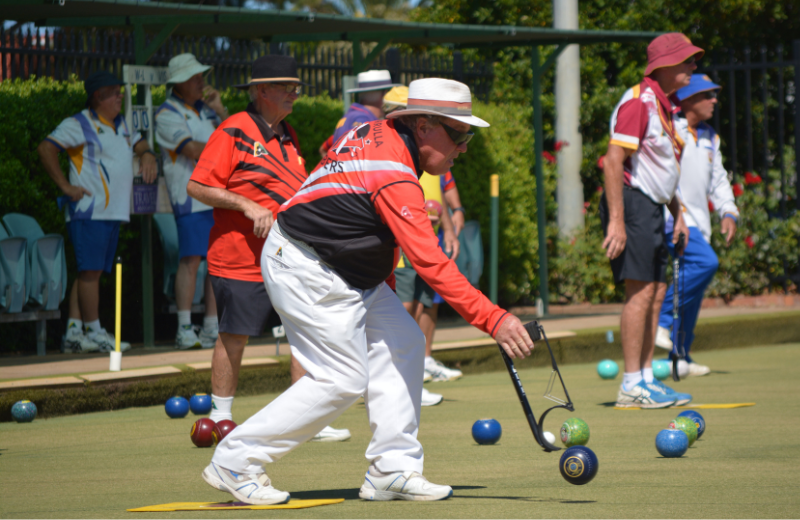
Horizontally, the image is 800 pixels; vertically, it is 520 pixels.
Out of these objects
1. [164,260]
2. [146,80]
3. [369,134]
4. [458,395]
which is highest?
[146,80]

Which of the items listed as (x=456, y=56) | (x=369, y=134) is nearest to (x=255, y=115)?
(x=369, y=134)

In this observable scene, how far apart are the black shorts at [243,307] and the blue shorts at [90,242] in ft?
10.3

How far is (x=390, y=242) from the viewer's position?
4.17 m

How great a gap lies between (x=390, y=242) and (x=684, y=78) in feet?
10.6

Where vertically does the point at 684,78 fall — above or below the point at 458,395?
above

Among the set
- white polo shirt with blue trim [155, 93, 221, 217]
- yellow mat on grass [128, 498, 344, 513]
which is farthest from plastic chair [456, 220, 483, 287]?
yellow mat on grass [128, 498, 344, 513]

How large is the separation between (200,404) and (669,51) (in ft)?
11.7

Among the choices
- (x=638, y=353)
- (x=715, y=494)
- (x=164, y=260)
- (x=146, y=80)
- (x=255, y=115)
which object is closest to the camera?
(x=715, y=494)

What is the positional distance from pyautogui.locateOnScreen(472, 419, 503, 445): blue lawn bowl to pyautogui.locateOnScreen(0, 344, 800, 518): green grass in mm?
49

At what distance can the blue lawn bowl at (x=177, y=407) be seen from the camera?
6.62 m

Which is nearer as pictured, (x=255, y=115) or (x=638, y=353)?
(x=255, y=115)

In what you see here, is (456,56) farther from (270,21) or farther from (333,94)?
(270,21)

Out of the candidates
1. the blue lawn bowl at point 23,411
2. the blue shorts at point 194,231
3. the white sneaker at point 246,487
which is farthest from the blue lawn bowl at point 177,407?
the white sneaker at point 246,487

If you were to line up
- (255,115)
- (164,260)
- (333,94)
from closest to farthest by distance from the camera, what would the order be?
(255,115) < (164,260) < (333,94)
